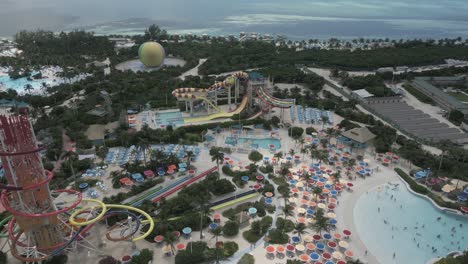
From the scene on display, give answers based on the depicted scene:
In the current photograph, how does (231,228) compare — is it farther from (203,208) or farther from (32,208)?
(32,208)

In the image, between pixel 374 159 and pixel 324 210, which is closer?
pixel 324 210

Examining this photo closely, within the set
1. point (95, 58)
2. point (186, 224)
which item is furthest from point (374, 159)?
point (95, 58)

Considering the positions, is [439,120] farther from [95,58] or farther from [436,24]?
[436,24]

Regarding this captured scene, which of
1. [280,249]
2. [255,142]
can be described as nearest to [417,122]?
[255,142]

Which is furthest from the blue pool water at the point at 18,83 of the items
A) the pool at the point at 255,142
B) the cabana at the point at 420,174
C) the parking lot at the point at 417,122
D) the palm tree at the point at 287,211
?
the cabana at the point at 420,174

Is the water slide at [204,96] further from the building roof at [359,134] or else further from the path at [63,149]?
the building roof at [359,134]

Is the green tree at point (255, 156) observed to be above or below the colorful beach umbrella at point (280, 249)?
above
